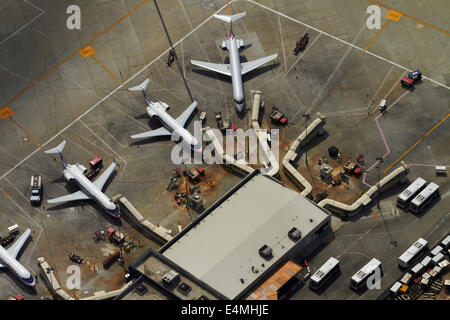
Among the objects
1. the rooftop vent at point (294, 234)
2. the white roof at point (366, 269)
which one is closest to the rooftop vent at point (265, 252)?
the rooftop vent at point (294, 234)

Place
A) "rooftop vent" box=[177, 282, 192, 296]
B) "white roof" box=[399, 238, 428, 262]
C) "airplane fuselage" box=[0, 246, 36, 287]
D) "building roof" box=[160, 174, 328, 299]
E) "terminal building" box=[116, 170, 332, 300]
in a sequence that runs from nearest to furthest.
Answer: "rooftop vent" box=[177, 282, 192, 296] → "terminal building" box=[116, 170, 332, 300] → "building roof" box=[160, 174, 328, 299] → "white roof" box=[399, 238, 428, 262] → "airplane fuselage" box=[0, 246, 36, 287]

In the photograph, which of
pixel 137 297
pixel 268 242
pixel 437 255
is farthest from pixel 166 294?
pixel 437 255

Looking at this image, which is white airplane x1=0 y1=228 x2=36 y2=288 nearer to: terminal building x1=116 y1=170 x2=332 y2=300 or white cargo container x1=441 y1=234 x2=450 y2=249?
terminal building x1=116 y1=170 x2=332 y2=300

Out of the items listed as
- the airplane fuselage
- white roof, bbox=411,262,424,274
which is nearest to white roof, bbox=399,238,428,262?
white roof, bbox=411,262,424,274

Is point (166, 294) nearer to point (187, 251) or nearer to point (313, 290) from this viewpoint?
point (187, 251)

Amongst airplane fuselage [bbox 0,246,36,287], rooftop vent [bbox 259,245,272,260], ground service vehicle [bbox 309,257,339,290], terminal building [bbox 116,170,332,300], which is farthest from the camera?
airplane fuselage [bbox 0,246,36,287]

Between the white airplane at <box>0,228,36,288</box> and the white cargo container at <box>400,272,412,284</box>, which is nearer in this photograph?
the white cargo container at <box>400,272,412,284</box>
